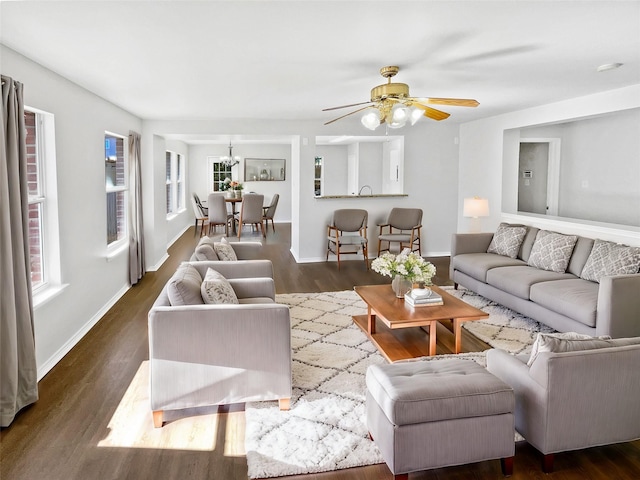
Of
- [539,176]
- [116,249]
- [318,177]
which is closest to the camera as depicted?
[116,249]

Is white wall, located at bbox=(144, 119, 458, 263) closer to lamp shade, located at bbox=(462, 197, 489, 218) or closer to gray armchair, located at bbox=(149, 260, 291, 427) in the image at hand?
lamp shade, located at bbox=(462, 197, 489, 218)

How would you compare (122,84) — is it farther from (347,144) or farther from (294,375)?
(347,144)

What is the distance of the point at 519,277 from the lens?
453cm

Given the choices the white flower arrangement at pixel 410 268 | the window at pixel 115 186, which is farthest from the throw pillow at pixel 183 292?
the window at pixel 115 186

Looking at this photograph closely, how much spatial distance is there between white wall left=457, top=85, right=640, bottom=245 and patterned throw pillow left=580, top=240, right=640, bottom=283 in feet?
1.62

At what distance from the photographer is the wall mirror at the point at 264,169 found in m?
12.5

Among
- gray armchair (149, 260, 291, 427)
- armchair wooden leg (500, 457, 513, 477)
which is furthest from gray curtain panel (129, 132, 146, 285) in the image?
armchair wooden leg (500, 457, 513, 477)

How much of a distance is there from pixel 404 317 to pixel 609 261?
2.00 meters

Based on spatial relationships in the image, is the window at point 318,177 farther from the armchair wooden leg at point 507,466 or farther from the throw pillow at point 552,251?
the armchair wooden leg at point 507,466

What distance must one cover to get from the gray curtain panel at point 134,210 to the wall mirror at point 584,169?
5.21m

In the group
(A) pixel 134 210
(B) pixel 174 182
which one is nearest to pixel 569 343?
(A) pixel 134 210

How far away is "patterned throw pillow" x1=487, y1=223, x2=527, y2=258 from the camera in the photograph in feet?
17.6

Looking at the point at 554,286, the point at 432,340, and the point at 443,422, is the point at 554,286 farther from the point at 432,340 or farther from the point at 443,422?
the point at 443,422

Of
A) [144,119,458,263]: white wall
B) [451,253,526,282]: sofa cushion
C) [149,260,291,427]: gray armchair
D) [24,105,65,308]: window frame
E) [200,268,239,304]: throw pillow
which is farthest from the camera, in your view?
[144,119,458,263]: white wall
